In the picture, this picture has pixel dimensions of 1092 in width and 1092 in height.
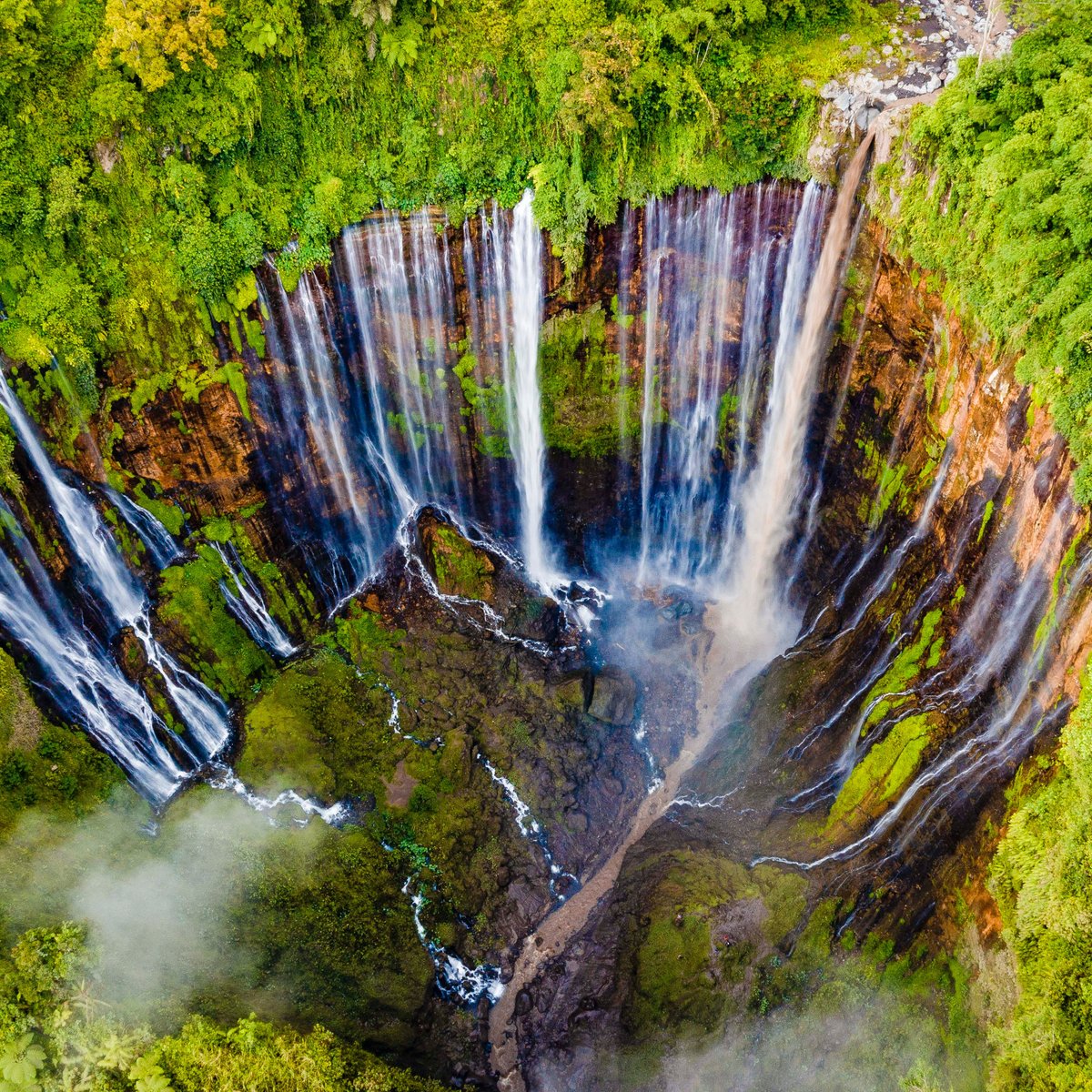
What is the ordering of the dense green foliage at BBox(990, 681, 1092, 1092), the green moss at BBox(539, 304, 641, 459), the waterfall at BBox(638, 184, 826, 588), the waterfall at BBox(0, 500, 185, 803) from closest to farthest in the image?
the dense green foliage at BBox(990, 681, 1092, 1092) → the waterfall at BBox(0, 500, 185, 803) → the waterfall at BBox(638, 184, 826, 588) → the green moss at BBox(539, 304, 641, 459)

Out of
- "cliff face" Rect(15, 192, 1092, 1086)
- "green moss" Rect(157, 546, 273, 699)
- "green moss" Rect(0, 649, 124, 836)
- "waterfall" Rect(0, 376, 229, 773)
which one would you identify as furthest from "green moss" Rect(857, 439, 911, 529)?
"green moss" Rect(0, 649, 124, 836)

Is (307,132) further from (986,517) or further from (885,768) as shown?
(885,768)

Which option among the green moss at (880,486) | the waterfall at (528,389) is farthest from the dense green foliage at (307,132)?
the green moss at (880,486)

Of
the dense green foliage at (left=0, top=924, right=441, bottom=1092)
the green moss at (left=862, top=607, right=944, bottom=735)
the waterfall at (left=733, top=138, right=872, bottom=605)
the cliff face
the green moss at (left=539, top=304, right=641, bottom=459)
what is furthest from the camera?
the green moss at (left=539, top=304, right=641, bottom=459)

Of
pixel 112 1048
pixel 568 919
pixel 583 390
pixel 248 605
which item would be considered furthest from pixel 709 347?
pixel 112 1048

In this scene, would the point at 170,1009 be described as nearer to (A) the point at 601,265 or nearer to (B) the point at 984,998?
(B) the point at 984,998

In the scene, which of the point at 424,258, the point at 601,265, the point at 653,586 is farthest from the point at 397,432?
the point at 653,586

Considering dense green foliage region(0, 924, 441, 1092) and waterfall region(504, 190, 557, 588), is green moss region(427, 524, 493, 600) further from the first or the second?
dense green foliage region(0, 924, 441, 1092)
